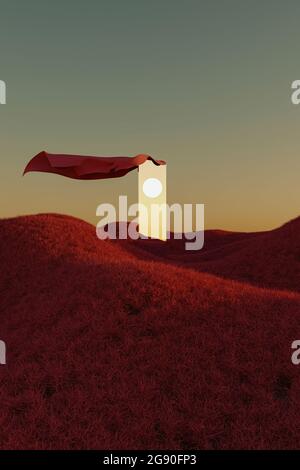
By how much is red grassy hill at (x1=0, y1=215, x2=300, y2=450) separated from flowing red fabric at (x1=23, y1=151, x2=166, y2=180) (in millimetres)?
11716

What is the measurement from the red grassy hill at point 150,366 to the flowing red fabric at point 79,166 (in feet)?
38.4

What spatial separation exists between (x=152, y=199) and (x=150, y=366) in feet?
75.9

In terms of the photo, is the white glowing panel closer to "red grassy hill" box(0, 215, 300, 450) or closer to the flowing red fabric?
the flowing red fabric

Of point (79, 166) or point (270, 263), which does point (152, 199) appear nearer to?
point (79, 166)

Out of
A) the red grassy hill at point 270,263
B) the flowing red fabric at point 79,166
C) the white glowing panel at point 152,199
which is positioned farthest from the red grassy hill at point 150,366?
the white glowing panel at point 152,199

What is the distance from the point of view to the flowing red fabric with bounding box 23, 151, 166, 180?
29.1 metres

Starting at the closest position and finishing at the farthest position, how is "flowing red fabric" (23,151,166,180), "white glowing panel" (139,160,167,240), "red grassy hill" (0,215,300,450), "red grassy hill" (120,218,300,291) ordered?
"red grassy hill" (0,215,300,450) → "flowing red fabric" (23,151,166,180) → "red grassy hill" (120,218,300,291) → "white glowing panel" (139,160,167,240)

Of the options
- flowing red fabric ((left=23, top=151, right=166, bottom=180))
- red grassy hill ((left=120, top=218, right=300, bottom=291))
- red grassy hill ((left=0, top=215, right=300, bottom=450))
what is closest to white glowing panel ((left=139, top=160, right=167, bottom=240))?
flowing red fabric ((left=23, top=151, right=166, bottom=180))

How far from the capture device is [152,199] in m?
34.0

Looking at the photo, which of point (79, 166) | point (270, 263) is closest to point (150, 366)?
point (79, 166)

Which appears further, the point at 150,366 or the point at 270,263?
the point at 270,263

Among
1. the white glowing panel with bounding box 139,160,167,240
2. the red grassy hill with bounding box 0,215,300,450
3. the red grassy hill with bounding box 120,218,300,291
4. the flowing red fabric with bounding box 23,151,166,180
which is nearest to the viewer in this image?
the red grassy hill with bounding box 0,215,300,450

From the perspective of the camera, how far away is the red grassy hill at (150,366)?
967 centimetres

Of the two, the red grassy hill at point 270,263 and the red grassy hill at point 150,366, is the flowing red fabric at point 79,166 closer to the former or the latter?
the red grassy hill at point 270,263
